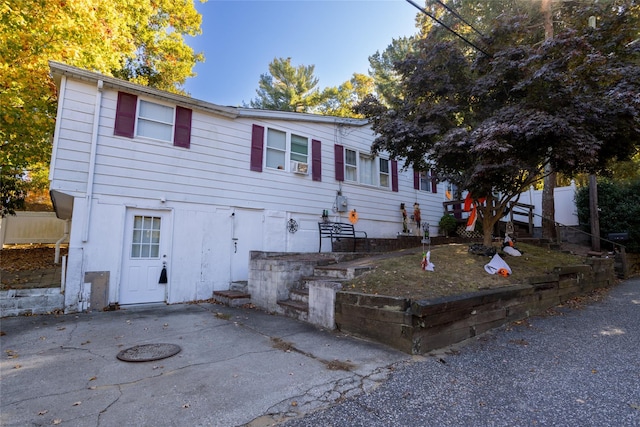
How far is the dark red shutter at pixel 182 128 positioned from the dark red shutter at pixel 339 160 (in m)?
4.74

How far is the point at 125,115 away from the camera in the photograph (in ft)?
23.4

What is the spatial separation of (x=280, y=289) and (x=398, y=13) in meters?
6.50

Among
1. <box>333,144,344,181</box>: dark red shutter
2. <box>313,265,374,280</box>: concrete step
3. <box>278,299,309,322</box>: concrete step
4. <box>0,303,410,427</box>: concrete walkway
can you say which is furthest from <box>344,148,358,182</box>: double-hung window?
<box>0,303,410,427</box>: concrete walkway

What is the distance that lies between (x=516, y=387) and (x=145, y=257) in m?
7.19

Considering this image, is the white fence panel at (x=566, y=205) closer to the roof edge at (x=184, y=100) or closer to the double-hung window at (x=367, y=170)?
the double-hung window at (x=367, y=170)

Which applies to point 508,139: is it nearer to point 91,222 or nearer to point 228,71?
point 91,222

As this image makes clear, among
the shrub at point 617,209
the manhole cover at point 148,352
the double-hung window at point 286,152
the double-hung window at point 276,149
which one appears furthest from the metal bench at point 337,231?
the shrub at point 617,209

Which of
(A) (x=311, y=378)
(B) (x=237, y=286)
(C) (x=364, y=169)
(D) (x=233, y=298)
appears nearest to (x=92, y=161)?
(D) (x=233, y=298)

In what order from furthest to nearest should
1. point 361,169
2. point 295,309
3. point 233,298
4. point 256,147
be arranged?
1. point 361,169
2. point 256,147
3. point 233,298
4. point 295,309

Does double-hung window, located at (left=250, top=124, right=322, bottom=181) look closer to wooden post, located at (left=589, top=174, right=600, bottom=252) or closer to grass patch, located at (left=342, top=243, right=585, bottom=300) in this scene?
Answer: grass patch, located at (left=342, top=243, right=585, bottom=300)

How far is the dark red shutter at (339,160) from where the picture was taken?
10711mm

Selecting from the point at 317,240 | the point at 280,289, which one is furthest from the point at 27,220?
the point at 280,289

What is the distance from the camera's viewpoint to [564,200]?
13.9 m

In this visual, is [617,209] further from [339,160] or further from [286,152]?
[286,152]
